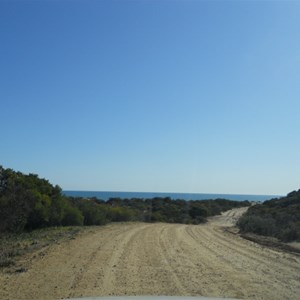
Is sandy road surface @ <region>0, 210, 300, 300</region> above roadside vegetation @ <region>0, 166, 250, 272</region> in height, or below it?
below

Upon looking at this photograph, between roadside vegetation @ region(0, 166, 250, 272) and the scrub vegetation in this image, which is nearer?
roadside vegetation @ region(0, 166, 250, 272)

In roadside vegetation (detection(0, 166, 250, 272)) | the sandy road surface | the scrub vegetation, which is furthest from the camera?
the scrub vegetation

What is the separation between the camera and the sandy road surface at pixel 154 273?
11008 millimetres

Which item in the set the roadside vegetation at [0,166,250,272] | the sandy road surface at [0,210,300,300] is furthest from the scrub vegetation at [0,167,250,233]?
the sandy road surface at [0,210,300,300]

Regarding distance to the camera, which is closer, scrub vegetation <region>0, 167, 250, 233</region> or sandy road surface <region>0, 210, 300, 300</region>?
sandy road surface <region>0, 210, 300, 300</region>

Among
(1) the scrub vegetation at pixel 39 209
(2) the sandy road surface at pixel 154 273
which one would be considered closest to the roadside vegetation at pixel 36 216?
(1) the scrub vegetation at pixel 39 209

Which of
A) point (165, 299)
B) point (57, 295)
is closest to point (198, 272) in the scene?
point (57, 295)

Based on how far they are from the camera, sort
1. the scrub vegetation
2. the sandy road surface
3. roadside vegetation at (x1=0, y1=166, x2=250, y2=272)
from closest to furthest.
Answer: the sandy road surface → roadside vegetation at (x1=0, y1=166, x2=250, y2=272) → the scrub vegetation

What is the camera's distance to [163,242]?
925 inches

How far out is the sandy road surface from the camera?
1101 centimetres

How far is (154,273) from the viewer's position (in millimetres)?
13672

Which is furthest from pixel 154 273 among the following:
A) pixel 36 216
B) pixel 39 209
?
pixel 36 216

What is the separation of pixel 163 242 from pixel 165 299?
1667 cm

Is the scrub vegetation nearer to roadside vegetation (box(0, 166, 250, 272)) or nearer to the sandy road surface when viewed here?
roadside vegetation (box(0, 166, 250, 272))
